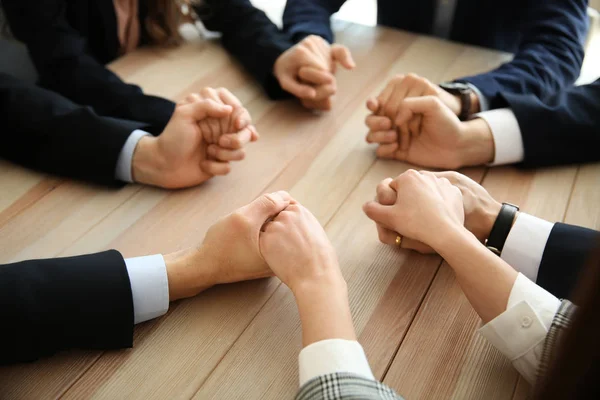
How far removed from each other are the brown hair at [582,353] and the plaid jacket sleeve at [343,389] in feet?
0.81

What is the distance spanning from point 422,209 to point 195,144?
41cm

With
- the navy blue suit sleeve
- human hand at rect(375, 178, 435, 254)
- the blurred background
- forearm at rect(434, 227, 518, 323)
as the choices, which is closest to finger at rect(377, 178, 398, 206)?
human hand at rect(375, 178, 435, 254)

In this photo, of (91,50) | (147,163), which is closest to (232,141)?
(147,163)

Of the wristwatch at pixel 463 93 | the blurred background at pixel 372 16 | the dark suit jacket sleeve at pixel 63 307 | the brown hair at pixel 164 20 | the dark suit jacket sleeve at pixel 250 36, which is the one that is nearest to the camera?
the dark suit jacket sleeve at pixel 63 307

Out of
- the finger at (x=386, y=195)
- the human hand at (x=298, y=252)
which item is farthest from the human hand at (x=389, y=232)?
the human hand at (x=298, y=252)

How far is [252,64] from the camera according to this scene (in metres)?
1.21

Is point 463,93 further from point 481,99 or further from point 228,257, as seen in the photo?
point 228,257

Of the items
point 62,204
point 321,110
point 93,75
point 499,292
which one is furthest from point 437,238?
point 93,75

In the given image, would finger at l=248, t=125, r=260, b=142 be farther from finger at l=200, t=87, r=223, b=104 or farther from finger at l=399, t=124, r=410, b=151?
finger at l=399, t=124, r=410, b=151

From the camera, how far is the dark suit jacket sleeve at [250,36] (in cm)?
118

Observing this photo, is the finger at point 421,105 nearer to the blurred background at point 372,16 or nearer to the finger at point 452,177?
the finger at point 452,177

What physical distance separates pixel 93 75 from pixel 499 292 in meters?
0.89

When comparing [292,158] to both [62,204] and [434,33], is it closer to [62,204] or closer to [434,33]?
[62,204]

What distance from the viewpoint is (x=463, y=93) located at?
41.1 inches
